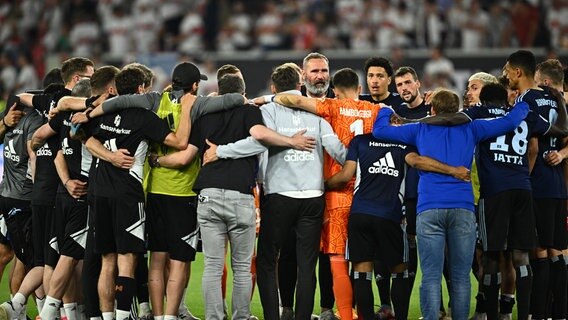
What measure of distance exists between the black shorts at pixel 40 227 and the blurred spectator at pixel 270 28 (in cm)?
1361

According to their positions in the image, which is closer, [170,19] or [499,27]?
[499,27]

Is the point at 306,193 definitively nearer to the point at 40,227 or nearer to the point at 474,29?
the point at 40,227

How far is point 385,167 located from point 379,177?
11 cm

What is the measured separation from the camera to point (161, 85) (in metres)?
22.6

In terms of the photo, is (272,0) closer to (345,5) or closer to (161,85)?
(345,5)

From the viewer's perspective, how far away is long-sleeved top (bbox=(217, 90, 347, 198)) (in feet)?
28.6

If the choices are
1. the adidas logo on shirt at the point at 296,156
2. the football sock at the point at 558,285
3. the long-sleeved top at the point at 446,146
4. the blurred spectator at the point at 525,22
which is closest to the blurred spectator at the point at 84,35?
the blurred spectator at the point at 525,22

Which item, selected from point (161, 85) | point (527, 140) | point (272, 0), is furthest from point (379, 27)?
point (527, 140)

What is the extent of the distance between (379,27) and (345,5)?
1219 millimetres

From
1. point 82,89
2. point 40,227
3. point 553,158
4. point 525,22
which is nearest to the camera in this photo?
point 553,158

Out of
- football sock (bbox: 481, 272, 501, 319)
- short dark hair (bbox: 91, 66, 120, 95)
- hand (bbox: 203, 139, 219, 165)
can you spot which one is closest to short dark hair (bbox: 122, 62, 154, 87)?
short dark hair (bbox: 91, 66, 120, 95)

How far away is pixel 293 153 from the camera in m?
8.84

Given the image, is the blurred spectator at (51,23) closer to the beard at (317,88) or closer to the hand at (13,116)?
the hand at (13,116)

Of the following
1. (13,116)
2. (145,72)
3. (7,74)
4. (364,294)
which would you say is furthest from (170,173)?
(7,74)
